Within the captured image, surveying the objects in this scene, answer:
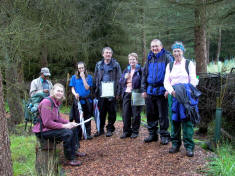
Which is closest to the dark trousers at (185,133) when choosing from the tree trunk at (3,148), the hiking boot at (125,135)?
the hiking boot at (125,135)

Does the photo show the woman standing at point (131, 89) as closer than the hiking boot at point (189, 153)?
No

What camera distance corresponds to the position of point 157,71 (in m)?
4.41

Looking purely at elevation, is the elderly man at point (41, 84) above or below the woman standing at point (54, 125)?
above

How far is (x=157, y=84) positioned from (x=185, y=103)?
842 mm

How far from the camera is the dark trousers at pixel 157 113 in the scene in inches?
176

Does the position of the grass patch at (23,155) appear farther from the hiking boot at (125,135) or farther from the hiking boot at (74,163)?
the hiking boot at (125,135)

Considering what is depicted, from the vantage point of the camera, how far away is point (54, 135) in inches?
149

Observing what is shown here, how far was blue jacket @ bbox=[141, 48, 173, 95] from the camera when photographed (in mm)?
4391

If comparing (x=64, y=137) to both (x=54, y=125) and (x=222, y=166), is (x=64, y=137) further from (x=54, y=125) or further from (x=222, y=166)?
(x=222, y=166)

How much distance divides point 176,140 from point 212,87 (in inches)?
112

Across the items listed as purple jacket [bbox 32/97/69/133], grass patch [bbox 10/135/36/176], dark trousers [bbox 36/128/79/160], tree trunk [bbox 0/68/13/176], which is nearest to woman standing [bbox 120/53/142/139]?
dark trousers [bbox 36/128/79/160]

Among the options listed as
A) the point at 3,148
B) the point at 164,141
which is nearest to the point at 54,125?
the point at 3,148

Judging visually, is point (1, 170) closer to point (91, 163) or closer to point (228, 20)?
point (91, 163)

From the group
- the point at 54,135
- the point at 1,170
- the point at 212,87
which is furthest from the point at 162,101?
the point at 1,170
